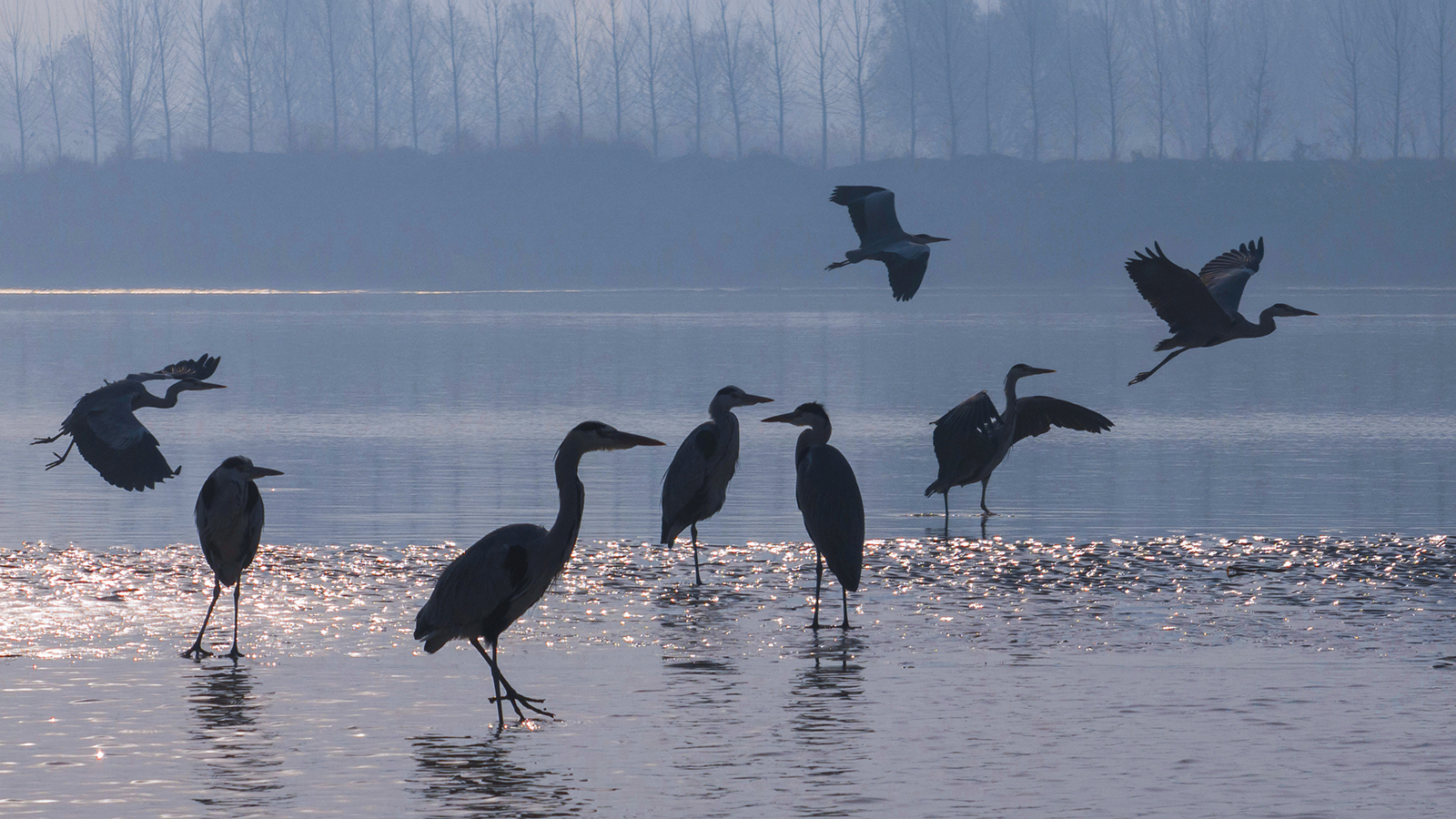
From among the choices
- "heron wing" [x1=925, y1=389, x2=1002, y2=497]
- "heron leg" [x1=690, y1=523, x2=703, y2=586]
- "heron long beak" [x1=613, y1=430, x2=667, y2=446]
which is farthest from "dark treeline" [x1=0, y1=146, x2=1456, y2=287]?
"heron long beak" [x1=613, y1=430, x2=667, y2=446]

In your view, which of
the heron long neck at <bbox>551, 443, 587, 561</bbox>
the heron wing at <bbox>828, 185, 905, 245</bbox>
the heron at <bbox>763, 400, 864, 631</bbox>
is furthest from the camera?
the heron wing at <bbox>828, 185, 905, 245</bbox>

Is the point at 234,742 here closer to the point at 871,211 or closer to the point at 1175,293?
the point at 1175,293

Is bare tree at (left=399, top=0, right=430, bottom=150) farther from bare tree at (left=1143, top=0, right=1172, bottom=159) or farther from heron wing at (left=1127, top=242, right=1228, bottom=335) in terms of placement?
heron wing at (left=1127, top=242, right=1228, bottom=335)

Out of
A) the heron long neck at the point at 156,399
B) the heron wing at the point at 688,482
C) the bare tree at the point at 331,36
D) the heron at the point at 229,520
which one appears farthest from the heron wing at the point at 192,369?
the bare tree at the point at 331,36

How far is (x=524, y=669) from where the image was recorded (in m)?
10.6

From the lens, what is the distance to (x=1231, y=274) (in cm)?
1691

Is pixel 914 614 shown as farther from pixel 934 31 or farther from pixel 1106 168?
pixel 934 31

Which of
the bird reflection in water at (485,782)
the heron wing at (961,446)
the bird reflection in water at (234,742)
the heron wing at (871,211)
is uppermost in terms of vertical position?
the heron wing at (871,211)

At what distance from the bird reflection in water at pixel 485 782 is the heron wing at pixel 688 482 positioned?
15.5 feet

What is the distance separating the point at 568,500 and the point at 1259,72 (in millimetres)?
120948

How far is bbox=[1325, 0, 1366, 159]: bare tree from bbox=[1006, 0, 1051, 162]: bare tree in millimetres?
17803

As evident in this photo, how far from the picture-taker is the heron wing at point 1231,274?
53.5 feet

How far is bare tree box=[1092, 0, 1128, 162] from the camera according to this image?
363 ft

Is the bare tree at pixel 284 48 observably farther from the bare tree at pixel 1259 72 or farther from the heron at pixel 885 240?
the heron at pixel 885 240
